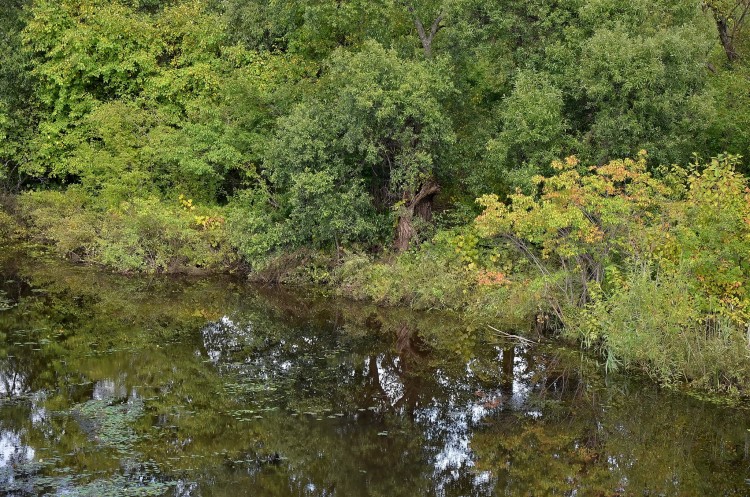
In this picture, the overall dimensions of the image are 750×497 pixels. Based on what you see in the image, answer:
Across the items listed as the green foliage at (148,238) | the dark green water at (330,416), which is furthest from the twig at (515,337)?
the green foliage at (148,238)

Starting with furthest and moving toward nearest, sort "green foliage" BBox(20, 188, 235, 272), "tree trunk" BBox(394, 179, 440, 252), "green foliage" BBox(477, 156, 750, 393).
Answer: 1. "green foliage" BBox(20, 188, 235, 272)
2. "tree trunk" BBox(394, 179, 440, 252)
3. "green foliage" BBox(477, 156, 750, 393)

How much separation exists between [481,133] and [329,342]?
715 cm

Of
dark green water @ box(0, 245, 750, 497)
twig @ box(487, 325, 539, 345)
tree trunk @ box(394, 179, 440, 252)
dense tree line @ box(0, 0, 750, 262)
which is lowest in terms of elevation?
twig @ box(487, 325, 539, 345)

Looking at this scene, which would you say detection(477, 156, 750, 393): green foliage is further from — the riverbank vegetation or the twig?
the twig

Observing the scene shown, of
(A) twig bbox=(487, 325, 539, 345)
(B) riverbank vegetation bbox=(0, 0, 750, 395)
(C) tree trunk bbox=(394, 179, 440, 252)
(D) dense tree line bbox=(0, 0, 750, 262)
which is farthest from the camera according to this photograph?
(C) tree trunk bbox=(394, 179, 440, 252)

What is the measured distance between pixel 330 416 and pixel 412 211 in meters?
Result: 8.48

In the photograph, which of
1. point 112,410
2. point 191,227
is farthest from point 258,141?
point 112,410

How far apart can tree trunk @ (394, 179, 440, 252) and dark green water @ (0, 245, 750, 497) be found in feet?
9.27

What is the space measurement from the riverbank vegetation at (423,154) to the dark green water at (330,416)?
142 cm

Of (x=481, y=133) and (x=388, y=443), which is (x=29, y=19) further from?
(x=388, y=443)

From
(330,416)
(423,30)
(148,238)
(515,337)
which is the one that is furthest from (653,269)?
(148,238)

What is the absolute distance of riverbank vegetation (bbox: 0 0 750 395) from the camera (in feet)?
45.0

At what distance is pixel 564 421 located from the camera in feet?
37.5

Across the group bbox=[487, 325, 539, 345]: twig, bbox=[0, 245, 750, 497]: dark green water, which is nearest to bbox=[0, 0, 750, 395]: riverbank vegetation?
bbox=[487, 325, 539, 345]: twig
